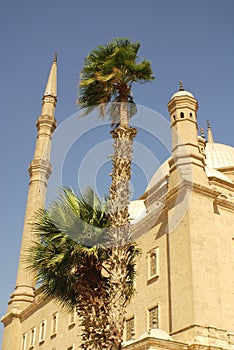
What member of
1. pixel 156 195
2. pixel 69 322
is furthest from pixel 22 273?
pixel 156 195

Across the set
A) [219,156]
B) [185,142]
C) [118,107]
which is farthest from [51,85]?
[118,107]

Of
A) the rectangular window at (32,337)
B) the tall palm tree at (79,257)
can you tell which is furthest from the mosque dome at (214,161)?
the tall palm tree at (79,257)

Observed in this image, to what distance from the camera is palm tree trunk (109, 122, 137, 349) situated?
31.0 ft

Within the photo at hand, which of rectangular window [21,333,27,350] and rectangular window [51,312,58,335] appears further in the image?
rectangular window [21,333,27,350]

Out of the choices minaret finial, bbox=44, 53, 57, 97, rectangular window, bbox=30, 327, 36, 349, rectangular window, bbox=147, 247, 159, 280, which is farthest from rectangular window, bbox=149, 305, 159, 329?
minaret finial, bbox=44, 53, 57, 97

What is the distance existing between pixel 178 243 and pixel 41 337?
50.1ft

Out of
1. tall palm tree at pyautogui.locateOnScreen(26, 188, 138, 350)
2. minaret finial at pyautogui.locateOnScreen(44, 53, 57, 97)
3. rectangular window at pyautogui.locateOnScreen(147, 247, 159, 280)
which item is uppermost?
minaret finial at pyautogui.locateOnScreen(44, 53, 57, 97)

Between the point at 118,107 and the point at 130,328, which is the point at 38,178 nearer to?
the point at 130,328

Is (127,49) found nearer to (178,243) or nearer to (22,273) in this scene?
(178,243)

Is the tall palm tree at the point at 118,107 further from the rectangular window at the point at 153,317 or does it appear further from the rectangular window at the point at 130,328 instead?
the rectangular window at the point at 130,328

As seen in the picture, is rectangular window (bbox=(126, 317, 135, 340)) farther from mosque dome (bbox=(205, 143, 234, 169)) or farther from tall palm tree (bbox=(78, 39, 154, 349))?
mosque dome (bbox=(205, 143, 234, 169))

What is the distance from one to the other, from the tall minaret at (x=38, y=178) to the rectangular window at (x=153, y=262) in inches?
596

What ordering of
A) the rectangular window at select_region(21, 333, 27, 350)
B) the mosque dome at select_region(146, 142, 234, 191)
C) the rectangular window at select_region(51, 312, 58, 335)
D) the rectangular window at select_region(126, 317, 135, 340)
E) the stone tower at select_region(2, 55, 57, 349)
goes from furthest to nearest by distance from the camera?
the stone tower at select_region(2, 55, 57, 349) → the rectangular window at select_region(21, 333, 27, 350) → the mosque dome at select_region(146, 142, 234, 191) → the rectangular window at select_region(51, 312, 58, 335) → the rectangular window at select_region(126, 317, 135, 340)

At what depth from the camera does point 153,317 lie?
17.3m
